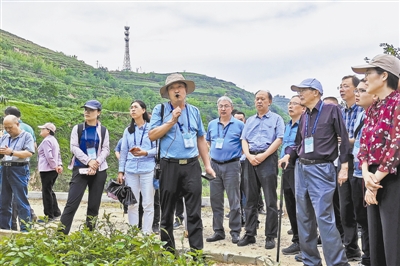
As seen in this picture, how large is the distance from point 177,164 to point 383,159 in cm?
192

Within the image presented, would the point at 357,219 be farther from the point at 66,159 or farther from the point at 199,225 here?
the point at 66,159

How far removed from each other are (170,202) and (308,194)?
1.36 metres

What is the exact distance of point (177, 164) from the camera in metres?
4.17

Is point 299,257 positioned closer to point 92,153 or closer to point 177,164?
point 177,164

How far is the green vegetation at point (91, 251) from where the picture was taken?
2420 mm

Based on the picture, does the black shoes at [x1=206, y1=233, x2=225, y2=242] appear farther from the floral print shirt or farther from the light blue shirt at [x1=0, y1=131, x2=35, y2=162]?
the floral print shirt

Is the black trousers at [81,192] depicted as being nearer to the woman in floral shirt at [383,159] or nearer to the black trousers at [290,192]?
the black trousers at [290,192]

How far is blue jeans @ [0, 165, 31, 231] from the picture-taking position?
5.74m

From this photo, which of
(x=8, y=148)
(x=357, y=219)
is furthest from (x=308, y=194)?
(x=8, y=148)

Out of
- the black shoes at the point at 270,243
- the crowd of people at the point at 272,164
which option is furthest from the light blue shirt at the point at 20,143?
the black shoes at the point at 270,243

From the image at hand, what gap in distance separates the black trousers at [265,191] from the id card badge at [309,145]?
1.34 meters

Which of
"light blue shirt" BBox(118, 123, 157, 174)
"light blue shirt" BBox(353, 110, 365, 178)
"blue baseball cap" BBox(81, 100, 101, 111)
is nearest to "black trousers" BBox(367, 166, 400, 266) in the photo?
"light blue shirt" BBox(353, 110, 365, 178)

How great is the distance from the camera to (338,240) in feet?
13.1

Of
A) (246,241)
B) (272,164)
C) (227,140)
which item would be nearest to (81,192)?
(227,140)
